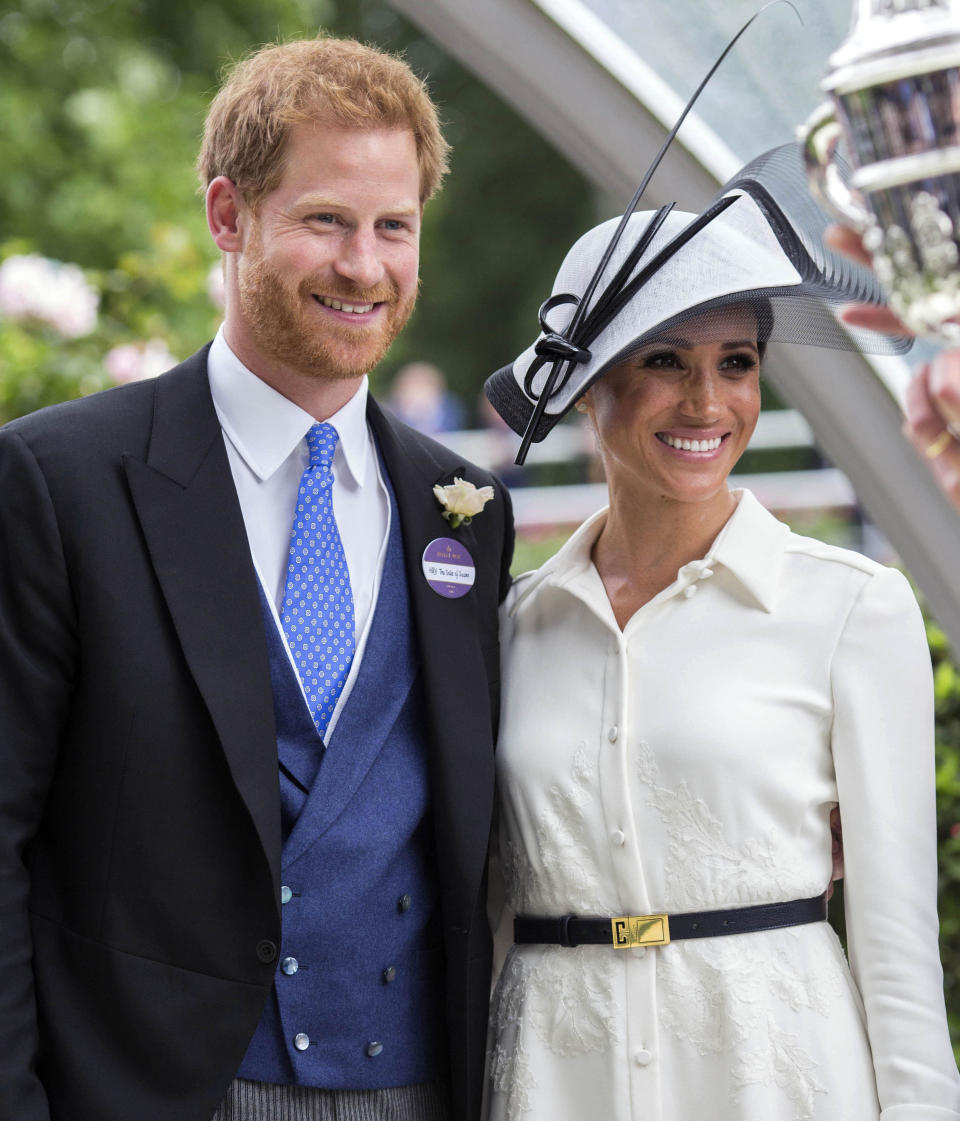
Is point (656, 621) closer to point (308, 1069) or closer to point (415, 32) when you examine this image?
point (308, 1069)

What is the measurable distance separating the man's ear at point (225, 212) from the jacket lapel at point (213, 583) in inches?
13.1

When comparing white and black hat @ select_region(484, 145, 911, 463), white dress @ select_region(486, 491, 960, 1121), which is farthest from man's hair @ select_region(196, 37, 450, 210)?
white dress @ select_region(486, 491, 960, 1121)

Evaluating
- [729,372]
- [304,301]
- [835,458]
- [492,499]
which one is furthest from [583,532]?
[835,458]

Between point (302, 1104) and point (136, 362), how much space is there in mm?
3308

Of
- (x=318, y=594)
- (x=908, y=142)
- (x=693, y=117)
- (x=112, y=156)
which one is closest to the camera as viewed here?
(x=908, y=142)

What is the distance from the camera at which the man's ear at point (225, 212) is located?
2.72 m

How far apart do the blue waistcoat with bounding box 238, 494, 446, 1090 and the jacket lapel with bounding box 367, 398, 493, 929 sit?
0.18 ft

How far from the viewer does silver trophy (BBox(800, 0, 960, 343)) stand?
49.1 inches

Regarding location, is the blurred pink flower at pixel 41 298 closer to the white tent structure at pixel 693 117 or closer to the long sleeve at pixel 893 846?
the white tent structure at pixel 693 117

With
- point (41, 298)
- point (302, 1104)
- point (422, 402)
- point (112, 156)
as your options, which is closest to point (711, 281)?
point (302, 1104)

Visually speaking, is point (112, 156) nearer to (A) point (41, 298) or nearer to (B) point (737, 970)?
(A) point (41, 298)

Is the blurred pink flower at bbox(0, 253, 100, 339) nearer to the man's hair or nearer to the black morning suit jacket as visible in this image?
the man's hair

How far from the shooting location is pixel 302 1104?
2412 mm

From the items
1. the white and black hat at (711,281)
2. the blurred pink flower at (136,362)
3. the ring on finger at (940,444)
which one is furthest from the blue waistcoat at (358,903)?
the blurred pink flower at (136,362)
